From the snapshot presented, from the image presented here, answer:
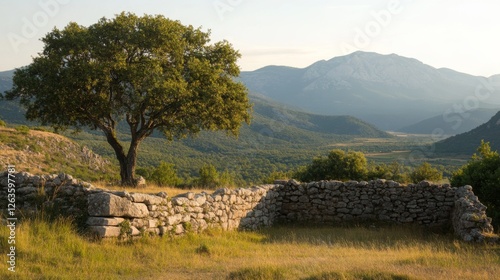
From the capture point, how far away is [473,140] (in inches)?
3319

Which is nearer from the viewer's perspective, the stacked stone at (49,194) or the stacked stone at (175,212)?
the stacked stone at (175,212)

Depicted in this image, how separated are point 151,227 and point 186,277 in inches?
114

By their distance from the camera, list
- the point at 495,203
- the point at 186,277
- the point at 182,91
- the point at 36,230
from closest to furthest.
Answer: the point at 186,277 < the point at 36,230 < the point at 495,203 < the point at 182,91

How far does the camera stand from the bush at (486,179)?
54.4 ft

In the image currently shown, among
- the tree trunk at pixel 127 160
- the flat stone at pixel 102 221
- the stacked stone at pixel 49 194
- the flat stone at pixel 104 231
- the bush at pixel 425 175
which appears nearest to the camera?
Result: the flat stone at pixel 104 231

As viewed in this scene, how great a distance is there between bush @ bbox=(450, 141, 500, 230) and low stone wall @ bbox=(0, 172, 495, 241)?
130 centimetres

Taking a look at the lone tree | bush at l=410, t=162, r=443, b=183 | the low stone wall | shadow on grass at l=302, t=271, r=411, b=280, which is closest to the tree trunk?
the lone tree

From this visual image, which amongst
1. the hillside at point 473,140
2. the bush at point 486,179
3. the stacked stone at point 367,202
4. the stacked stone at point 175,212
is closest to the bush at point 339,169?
the bush at point 486,179

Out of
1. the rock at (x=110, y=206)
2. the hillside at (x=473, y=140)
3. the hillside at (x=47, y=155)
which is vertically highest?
the hillside at (x=473, y=140)

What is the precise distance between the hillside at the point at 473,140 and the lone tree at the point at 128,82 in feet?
190

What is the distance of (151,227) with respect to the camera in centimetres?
1094

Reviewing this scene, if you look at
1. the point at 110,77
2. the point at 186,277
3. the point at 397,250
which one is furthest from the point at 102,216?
the point at 110,77

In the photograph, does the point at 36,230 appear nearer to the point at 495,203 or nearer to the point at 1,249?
the point at 1,249

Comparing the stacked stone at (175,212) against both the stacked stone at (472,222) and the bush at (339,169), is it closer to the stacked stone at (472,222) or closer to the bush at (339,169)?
the stacked stone at (472,222)
